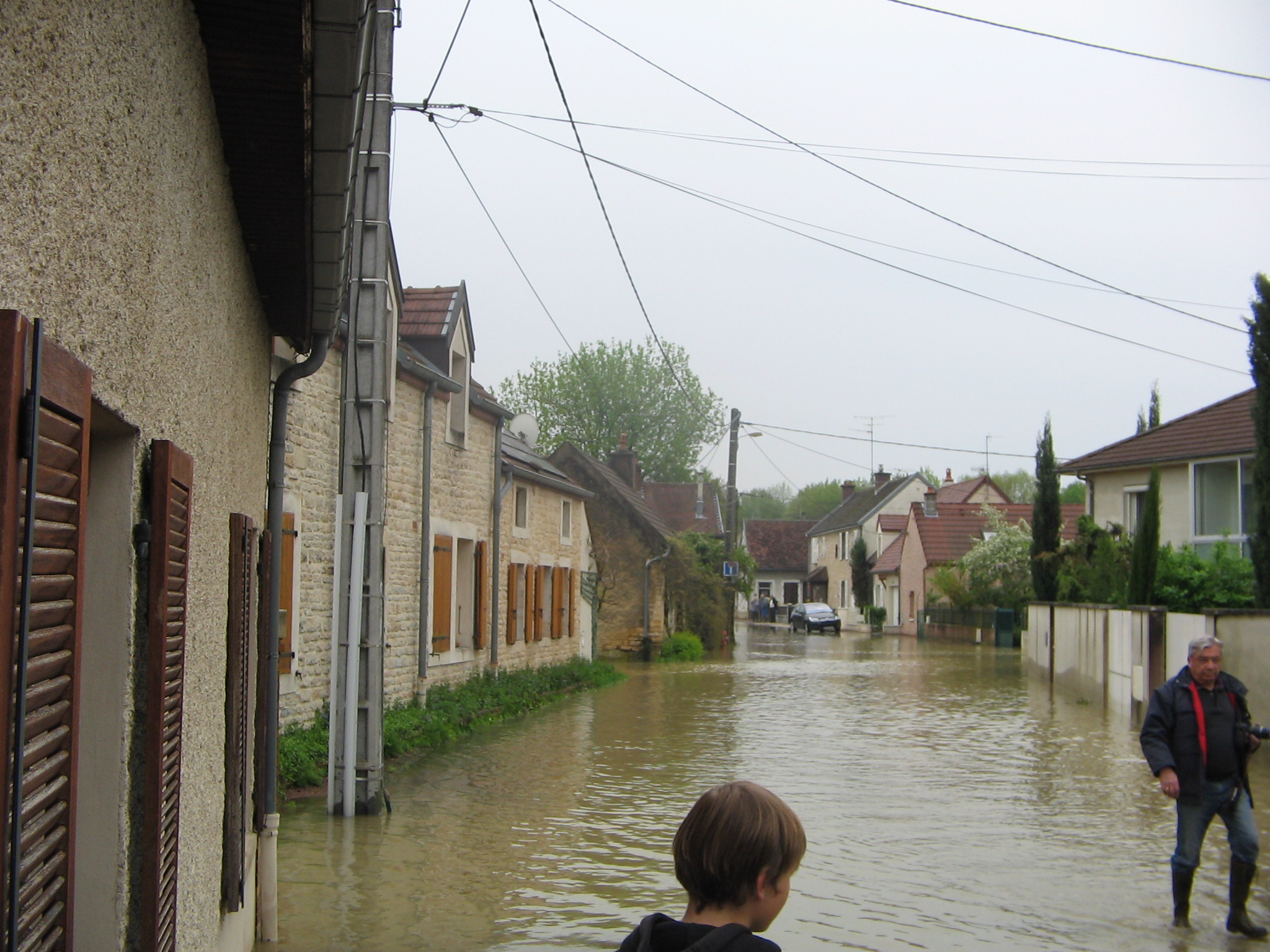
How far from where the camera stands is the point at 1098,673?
22266 mm

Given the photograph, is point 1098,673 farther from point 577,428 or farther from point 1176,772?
point 577,428

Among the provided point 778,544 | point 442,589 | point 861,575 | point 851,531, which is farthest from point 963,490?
point 442,589

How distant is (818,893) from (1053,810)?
4066mm

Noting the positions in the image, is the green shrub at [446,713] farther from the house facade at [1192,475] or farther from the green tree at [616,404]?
the green tree at [616,404]

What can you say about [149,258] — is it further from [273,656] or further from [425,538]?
[425,538]

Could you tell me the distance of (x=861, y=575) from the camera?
72250 mm

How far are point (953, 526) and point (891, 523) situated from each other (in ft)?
40.5

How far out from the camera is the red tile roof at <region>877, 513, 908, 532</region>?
69938mm

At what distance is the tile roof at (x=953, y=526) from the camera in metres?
55.8

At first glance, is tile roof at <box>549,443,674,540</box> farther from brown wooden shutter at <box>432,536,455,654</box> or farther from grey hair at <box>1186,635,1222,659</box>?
grey hair at <box>1186,635,1222,659</box>

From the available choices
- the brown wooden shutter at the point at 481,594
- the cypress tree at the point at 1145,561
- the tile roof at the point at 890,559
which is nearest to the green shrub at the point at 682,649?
the cypress tree at the point at 1145,561

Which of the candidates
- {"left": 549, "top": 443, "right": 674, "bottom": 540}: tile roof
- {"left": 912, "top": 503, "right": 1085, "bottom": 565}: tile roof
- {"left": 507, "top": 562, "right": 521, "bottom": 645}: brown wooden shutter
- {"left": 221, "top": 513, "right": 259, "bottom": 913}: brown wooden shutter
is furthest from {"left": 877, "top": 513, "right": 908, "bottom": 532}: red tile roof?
{"left": 221, "top": 513, "right": 259, "bottom": 913}: brown wooden shutter

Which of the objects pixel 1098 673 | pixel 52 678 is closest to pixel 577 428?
pixel 1098 673

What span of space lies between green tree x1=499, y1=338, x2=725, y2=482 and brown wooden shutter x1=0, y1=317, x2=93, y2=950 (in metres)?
64.8
